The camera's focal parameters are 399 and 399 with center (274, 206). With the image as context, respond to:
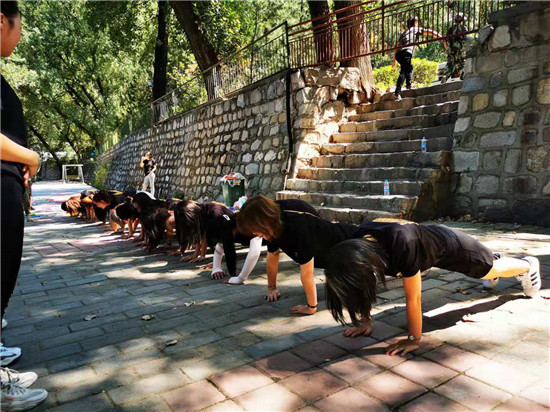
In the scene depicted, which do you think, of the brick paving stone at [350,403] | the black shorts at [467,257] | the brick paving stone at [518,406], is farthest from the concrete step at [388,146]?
the brick paving stone at [350,403]

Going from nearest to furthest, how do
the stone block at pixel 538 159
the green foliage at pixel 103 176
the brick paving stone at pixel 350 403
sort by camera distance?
1. the brick paving stone at pixel 350 403
2. the stone block at pixel 538 159
3. the green foliage at pixel 103 176

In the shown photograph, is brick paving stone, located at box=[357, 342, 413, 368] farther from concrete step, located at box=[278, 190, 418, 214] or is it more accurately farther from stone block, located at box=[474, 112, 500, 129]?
stone block, located at box=[474, 112, 500, 129]

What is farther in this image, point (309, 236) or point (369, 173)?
point (369, 173)

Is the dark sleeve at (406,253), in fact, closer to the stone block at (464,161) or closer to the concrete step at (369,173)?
the concrete step at (369,173)

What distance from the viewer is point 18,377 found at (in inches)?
81.6

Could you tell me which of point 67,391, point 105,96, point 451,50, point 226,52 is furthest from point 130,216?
point 105,96

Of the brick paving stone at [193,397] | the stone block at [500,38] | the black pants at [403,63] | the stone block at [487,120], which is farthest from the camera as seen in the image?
the black pants at [403,63]

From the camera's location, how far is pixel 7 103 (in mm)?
1929

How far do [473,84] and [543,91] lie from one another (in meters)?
0.95

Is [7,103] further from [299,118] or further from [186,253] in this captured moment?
[299,118]

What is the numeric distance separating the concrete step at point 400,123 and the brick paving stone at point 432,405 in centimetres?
559

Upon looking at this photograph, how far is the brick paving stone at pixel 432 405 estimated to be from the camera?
1.72 meters

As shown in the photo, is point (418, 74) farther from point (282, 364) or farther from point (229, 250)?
point (282, 364)

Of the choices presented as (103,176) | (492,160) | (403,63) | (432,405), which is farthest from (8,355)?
(103,176)
